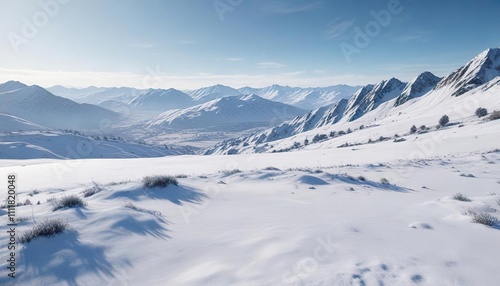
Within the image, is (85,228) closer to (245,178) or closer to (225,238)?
(225,238)

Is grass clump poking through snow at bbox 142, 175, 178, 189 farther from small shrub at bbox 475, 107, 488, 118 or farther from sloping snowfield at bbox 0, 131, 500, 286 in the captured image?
small shrub at bbox 475, 107, 488, 118

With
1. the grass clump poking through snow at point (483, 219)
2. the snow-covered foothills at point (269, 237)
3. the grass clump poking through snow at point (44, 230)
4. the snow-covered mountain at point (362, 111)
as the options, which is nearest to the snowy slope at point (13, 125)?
the snow-covered mountain at point (362, 111)

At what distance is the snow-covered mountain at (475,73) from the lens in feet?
271

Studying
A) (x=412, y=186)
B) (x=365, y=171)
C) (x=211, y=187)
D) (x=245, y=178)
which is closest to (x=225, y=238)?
(x=211, y=187)

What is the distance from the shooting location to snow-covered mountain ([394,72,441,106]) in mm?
126912

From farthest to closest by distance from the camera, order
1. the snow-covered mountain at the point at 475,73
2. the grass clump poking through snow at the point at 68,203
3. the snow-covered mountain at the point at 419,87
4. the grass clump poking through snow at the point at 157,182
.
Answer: the snow-covered mountain at the point at 419,87 < the snow-covered mountain at the point at 475,73 < the grass clump poking through snow at the point at 157,182 < the grass clump poking through snow at the point at 68,203

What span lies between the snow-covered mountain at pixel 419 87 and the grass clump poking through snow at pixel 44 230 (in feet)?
467

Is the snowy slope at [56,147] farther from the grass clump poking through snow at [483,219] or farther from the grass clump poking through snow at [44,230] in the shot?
the grass clump poking through snow at [483,219]

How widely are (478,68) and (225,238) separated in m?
118

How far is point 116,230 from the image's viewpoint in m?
5.21

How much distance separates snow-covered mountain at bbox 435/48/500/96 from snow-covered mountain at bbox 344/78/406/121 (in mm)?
52091

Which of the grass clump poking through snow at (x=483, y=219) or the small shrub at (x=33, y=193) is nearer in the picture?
the grass clump poking through snow at (x=483, y=219)

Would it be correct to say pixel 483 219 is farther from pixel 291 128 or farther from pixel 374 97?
pixel 291 128

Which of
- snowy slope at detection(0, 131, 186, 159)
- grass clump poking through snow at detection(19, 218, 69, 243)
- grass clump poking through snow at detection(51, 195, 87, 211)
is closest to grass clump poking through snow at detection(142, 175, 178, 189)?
grass clump poking through snow at detection(51, 195, 87, 211)
